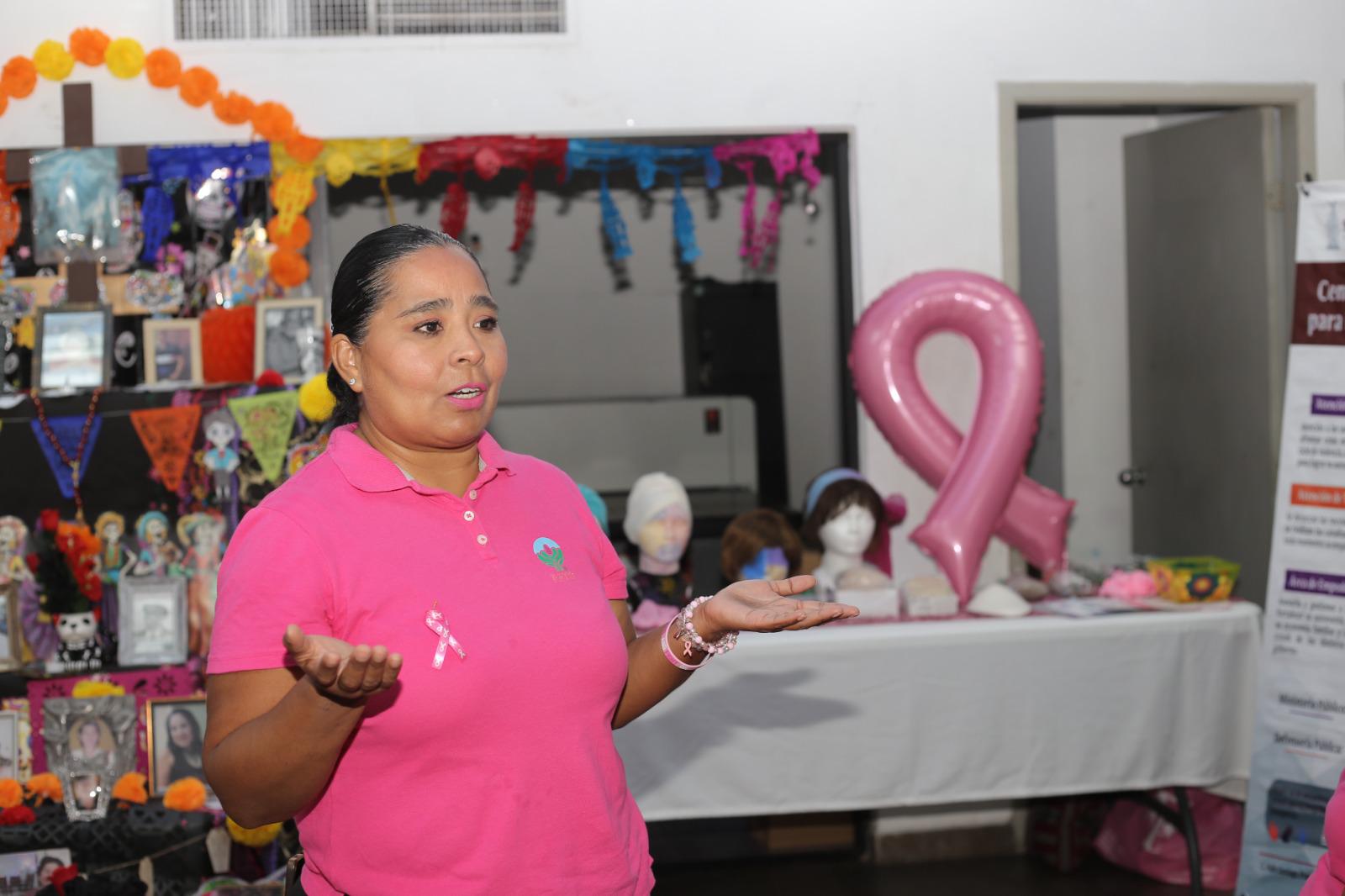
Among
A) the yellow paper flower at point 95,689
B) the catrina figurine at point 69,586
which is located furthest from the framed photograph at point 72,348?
the yellow paper flower at point 95,689

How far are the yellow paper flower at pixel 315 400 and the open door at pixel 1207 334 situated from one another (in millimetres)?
2781

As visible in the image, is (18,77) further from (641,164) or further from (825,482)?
(825,482)

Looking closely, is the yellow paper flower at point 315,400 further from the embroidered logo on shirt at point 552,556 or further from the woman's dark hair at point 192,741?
the embroidered logo on shirt at point 552,556

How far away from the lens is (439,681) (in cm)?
129

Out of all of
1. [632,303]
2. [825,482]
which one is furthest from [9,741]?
[632,303]

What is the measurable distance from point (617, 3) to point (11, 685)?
93.7 inches

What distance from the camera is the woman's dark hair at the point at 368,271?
142cm

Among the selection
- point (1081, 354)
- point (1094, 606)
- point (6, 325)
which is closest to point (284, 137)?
point (6, 325)

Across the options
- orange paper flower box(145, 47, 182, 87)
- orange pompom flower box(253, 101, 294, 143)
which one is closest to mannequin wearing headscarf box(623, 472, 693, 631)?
orange pompom flower box(253, 101, 294, 143)

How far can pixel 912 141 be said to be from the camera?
12.7 ft

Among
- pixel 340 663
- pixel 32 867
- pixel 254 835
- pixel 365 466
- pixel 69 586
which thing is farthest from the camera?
pixel 69 586

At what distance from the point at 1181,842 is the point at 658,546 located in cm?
166

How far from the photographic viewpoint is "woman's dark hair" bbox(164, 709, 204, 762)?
3.32 metres

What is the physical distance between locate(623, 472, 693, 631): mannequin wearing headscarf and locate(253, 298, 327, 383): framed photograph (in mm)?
922
